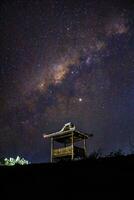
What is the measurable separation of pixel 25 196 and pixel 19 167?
940mm

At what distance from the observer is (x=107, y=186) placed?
8250 millimetres

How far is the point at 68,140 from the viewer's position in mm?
30672

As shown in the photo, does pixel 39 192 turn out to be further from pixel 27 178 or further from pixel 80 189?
pixel 80 189

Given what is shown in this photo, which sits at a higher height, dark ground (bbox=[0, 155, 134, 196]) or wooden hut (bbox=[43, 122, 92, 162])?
wooden hut (bbox=[43, 122, 92, 162])

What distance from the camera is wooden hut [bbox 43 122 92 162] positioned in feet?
91.4

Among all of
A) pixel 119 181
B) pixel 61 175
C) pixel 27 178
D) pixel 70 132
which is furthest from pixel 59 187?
pixel 70 132

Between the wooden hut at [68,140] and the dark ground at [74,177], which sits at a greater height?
the wooden hut at [68,140]

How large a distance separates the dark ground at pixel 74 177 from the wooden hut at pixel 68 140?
58.4ft

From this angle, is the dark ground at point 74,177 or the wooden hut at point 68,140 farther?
the wooden hut at point 68,140

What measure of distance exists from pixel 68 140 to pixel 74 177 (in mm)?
21838

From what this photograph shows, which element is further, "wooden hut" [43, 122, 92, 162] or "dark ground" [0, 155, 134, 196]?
"wooden hut" [43, 122, 92, 162]

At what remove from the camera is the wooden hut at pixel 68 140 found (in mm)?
27844

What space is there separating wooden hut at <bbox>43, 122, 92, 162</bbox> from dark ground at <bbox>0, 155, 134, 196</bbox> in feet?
58.4

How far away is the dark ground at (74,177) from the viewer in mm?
8125
